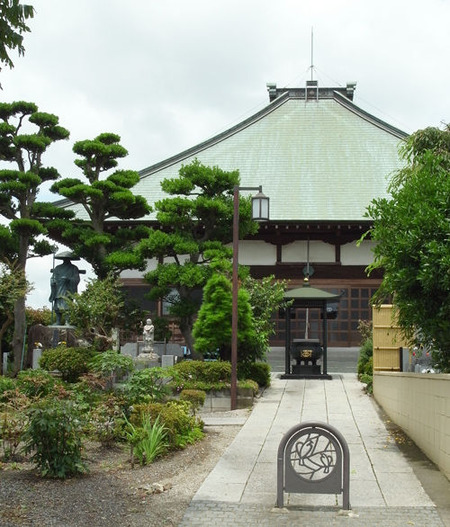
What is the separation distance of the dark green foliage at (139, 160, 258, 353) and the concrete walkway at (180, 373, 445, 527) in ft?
26.3

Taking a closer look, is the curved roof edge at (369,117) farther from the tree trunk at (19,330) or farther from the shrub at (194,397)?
the shrub at (194,397)

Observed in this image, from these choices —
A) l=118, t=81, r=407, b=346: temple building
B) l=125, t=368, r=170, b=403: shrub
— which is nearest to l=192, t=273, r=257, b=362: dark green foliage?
l=125, t=368, r=170, b=403: shrub

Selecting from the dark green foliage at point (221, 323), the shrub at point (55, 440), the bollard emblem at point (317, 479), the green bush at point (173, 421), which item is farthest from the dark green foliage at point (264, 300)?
the bollard emblem at point (317, 479)

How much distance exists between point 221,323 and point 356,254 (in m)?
9.68

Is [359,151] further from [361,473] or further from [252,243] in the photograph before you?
[361,473]

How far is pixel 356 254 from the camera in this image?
26.2 meters

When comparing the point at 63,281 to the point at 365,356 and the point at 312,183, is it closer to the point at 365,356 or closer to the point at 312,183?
the point at 365,356

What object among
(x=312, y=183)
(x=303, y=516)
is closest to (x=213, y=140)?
(x=312, y=183)

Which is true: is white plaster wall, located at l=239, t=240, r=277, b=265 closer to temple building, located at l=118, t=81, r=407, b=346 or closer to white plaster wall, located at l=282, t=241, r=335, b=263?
temple building, located at l=118, t=81, r=407, b=346

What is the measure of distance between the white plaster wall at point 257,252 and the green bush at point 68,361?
942 centimetres

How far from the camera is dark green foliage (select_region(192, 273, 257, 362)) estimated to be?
58.7ft

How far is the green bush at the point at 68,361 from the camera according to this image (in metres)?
17.5

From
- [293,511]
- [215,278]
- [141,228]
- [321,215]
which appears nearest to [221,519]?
[293,511]

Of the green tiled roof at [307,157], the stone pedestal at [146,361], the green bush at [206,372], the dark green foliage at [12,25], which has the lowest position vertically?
the green bush at [206,372]
